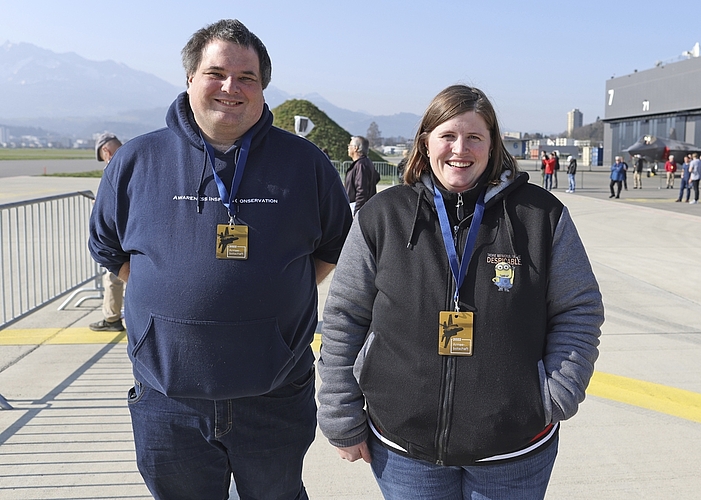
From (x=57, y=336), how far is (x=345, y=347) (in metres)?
4.98

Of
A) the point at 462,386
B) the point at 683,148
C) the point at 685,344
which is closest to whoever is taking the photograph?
the point at 462,386

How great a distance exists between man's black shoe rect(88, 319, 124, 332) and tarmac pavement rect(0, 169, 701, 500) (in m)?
0.11

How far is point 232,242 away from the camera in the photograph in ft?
7.49

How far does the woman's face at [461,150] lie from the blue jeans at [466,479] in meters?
0.89

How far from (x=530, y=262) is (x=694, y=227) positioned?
15.6 meters

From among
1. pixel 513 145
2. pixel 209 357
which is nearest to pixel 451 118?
pixel 209 357

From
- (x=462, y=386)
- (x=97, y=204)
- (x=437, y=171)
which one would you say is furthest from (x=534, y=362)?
(x=97, y=204)

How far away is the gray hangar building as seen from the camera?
52469 millimetres

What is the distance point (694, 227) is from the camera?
51.2 feet

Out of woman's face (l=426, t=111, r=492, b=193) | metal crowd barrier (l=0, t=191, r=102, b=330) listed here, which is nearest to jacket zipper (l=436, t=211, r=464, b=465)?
woman's face (l=426, t=111, r=492, b=193)

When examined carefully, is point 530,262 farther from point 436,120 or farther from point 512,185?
point 436,120

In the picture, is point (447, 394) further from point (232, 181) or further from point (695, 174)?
point (695, 174)

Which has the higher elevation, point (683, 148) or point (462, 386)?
point (683, 148)

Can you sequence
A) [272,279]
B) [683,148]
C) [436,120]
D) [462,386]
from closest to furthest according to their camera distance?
[462,386], [436,120], [272,279], [683,148]
